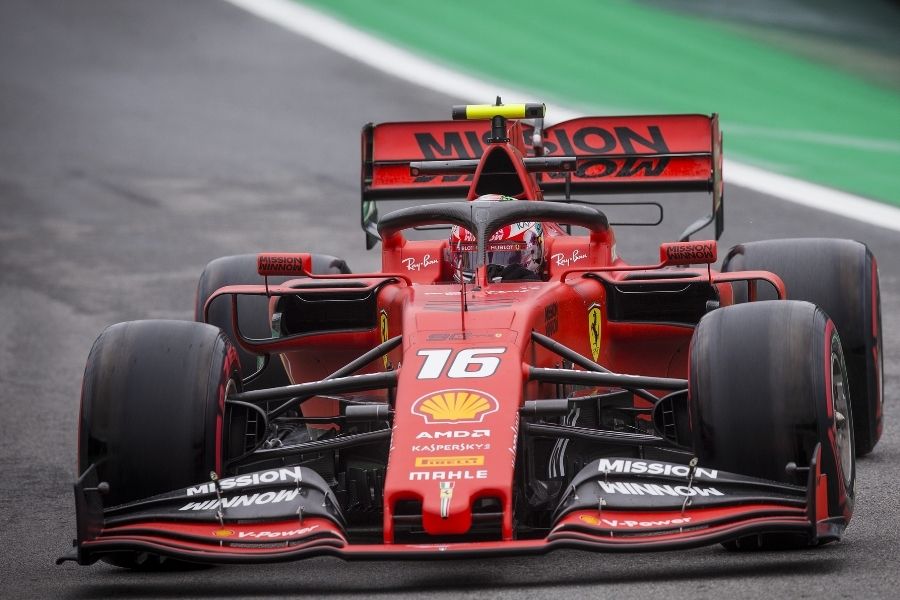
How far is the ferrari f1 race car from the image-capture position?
248 inches

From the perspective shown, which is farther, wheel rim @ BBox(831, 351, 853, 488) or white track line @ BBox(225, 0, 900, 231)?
white track line @ BBox(225, 0, 900, 231)

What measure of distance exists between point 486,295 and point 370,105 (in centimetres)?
1306

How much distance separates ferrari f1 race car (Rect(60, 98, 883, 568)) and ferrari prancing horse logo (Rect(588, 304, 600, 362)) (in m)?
0.02

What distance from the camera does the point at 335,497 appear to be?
667 centimetres

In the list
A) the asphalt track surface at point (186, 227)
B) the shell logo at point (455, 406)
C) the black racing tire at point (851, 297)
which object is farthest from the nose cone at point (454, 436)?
the black racing tire at point (851, 297)

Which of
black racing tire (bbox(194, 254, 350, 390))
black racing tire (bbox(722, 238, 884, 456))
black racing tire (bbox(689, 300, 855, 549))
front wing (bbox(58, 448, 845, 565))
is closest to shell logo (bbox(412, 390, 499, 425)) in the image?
front wing (bbox(58, 448, 845, 565))

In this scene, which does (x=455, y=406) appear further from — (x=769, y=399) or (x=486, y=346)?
(x=769, y=399)

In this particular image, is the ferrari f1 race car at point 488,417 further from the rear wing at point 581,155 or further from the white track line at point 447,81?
the white track line at point 447,81

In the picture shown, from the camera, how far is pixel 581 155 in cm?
1059

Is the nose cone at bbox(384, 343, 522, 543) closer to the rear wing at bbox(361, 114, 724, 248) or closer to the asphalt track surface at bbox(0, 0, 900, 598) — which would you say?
the asphalt track surface at bbox(0, 0, 900, 598)

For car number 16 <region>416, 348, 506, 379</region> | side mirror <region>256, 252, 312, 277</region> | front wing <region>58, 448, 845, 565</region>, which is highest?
side mirror <region>256, 252, 312, 277</region>

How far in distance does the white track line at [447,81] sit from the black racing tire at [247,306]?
788 centimetres

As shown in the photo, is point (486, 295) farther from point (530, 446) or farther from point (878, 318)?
point (878, 318)

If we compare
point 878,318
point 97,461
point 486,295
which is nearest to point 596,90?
point 878,318
